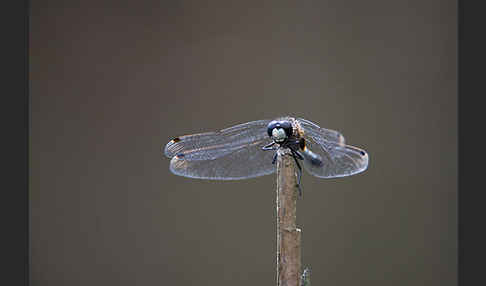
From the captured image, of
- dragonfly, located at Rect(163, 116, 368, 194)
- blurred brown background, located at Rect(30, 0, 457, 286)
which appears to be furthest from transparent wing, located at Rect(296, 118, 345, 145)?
blurred brown background, located at Rect(30, 0, 457, 286)

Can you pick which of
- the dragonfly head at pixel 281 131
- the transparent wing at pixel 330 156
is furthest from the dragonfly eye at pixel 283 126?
the transparent wing at pixel 330 156

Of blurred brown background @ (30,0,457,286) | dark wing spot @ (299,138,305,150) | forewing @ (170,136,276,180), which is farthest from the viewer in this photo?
blurred brown background @ (30,0,457,286)

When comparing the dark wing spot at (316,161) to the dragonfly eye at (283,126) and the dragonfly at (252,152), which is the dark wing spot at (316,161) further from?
→ the dragonfly eye at (283,126)

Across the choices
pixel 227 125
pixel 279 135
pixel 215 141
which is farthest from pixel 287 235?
pixel 227 125

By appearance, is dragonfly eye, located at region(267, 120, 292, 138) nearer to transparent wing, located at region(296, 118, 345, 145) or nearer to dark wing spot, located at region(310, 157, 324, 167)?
transparent wing, located at region(296, 118, 345, 145)

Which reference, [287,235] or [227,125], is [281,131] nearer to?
[287,235]

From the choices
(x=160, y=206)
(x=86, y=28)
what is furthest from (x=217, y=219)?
(x=86, y=28)

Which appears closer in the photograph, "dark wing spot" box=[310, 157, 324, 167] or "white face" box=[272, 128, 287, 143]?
"white face" box=[272, 128, 287, 143]
